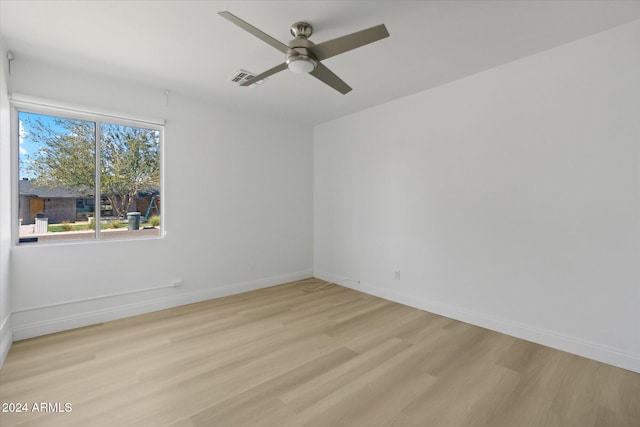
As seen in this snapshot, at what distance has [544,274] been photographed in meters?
2.60

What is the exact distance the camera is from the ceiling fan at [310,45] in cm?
169

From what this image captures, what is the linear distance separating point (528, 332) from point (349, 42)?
2.93 meters

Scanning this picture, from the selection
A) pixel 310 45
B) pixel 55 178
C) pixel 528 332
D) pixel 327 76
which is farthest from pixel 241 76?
pixel 528 332

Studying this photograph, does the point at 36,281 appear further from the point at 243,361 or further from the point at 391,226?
the point at 391,226

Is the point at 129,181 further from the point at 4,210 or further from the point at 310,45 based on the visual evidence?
the point at 310,45

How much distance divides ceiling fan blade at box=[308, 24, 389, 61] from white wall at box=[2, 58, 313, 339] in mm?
2345

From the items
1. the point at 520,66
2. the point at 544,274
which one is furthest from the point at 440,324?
the point at 520,66

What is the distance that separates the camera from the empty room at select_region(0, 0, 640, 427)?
6.39ft

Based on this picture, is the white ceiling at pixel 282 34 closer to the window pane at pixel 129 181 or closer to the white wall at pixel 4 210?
the white wall at pixel 4 210

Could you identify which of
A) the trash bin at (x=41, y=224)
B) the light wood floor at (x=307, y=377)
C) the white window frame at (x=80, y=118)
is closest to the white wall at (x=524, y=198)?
the light wood floor at (x=307, y=377)

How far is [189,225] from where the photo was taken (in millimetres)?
3648

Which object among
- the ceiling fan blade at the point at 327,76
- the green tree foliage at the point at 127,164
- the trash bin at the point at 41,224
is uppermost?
the ceiling fan blade at the point at 327,76

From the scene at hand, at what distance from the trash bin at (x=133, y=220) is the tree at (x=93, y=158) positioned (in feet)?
0.22

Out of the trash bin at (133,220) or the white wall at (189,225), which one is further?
the trash bin at (133,220)
